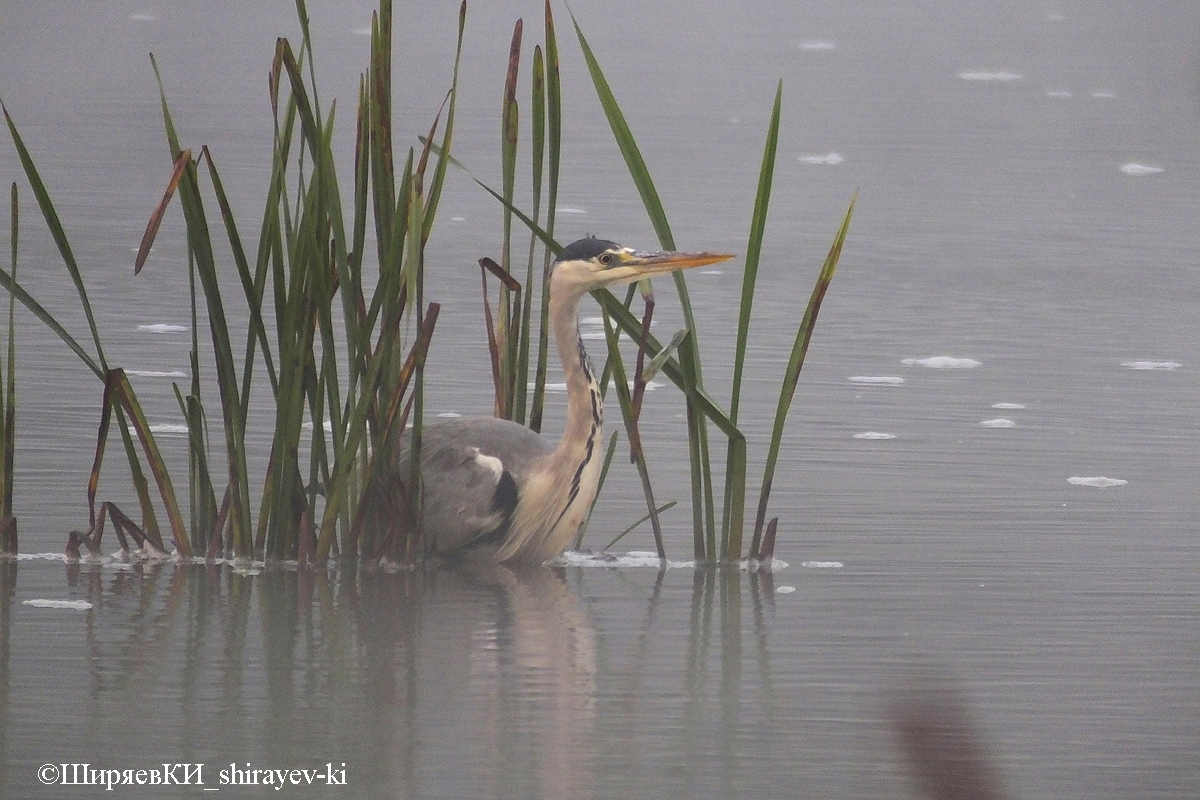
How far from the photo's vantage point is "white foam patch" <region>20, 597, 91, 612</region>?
3.48m

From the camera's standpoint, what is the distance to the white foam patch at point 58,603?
348cm

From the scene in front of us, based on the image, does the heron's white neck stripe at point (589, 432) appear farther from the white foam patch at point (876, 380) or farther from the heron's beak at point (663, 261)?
the white foam patch at point (876, 380)

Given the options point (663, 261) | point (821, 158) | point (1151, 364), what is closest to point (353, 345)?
point (663, 261)

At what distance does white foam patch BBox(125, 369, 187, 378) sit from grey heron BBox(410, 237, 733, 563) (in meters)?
1.49

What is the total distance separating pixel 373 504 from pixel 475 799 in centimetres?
118

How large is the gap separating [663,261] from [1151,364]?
2422 mm

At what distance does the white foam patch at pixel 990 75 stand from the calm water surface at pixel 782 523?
1.35m

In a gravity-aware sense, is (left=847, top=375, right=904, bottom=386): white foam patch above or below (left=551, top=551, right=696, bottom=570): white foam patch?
above

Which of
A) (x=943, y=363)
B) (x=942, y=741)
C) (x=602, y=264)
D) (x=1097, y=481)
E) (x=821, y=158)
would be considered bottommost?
(x=942, y=741)

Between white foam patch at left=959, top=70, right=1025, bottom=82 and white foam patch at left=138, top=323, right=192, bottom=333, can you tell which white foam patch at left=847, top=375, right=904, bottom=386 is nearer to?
white foam patch at left=138, top=323, right=192, bottom=333

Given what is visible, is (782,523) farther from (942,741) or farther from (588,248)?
(942,741)

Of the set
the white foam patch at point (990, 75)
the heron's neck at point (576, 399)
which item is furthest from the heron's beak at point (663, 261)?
the white foam patch at point (990, 75)

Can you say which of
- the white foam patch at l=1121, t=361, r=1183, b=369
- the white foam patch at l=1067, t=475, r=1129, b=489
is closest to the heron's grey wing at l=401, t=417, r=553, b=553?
the white foam patch at l=1067, t=475, r=1129, b=489

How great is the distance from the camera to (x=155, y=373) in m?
5.17
